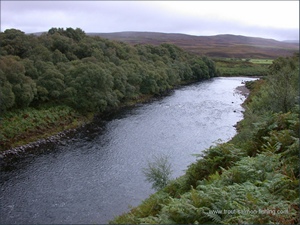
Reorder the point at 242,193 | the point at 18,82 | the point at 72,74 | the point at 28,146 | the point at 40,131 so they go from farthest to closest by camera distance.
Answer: the point at 72,74, the point at 18,82, the point at 40,131, the point at 28,146, the point at 242,193

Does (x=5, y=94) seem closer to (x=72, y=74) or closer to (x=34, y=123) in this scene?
A: (x=34, y=123)

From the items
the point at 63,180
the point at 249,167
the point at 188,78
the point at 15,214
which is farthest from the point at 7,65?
the point at 188,78

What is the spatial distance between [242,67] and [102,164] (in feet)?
350

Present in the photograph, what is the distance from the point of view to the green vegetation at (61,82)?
39219 millimetres

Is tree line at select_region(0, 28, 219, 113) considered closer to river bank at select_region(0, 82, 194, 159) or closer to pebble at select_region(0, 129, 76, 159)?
river bank at select_region(0, 82, 194, 159)

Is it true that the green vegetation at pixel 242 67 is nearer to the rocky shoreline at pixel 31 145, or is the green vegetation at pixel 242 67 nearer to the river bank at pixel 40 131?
the river bank at pixel 40 131

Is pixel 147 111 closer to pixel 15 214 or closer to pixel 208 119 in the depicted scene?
pixel 208 119

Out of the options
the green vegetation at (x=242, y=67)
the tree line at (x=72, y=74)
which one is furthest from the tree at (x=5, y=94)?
the green vegetation at (x=242, y=67)

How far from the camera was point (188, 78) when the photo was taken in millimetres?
99000

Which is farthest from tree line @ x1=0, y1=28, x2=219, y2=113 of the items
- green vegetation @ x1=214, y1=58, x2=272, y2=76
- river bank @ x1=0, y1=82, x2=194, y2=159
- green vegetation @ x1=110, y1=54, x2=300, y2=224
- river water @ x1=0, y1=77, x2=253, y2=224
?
green vegetation @ x1=214, y1=58, x2=272, y2=76

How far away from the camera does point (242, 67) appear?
126 m

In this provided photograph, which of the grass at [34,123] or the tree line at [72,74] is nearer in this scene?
the grass at [34,123]

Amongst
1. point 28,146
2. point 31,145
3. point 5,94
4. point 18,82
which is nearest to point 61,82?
point 18,82

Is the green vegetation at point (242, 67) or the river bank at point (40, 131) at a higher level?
the green vegetation at point (242, 67)
